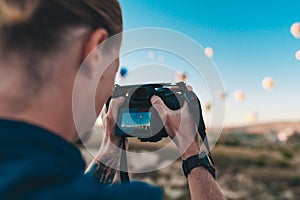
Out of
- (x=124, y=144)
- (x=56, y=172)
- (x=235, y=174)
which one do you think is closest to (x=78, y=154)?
(x=56, y=172)

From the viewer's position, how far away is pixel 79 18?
0.27 meters

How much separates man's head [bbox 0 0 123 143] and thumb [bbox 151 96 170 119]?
166 millimetres

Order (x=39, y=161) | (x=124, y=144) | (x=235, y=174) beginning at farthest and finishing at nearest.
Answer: (x=235, y=174) → (x=124, y=144) → (x=39, y=161)

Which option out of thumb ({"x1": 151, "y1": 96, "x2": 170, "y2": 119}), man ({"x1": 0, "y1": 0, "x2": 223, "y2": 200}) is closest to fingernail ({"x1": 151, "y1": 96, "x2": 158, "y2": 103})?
thumb ({"x1": 151, "y1": 96, "x2": 170, "y2": 119})

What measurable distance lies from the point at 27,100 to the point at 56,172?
0.16ft

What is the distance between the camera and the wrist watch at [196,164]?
407 millimetres

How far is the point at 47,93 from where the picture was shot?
0.86 ft

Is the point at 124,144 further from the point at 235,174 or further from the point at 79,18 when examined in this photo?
the point at 235,174

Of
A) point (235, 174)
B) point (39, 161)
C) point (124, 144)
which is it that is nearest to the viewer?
point (39, 161)

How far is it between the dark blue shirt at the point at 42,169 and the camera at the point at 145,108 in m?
0.19

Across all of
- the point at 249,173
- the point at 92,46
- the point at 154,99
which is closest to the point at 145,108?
the point at 154,99

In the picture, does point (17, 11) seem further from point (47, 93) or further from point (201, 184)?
point (201, 184)

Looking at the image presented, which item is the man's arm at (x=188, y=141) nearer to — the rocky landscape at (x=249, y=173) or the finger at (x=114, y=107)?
the finger at (x=114, y=107)

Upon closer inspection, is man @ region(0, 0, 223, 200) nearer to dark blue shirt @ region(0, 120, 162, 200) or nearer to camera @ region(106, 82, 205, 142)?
dark blue shirt @ region(0, 120, 162, 200)
